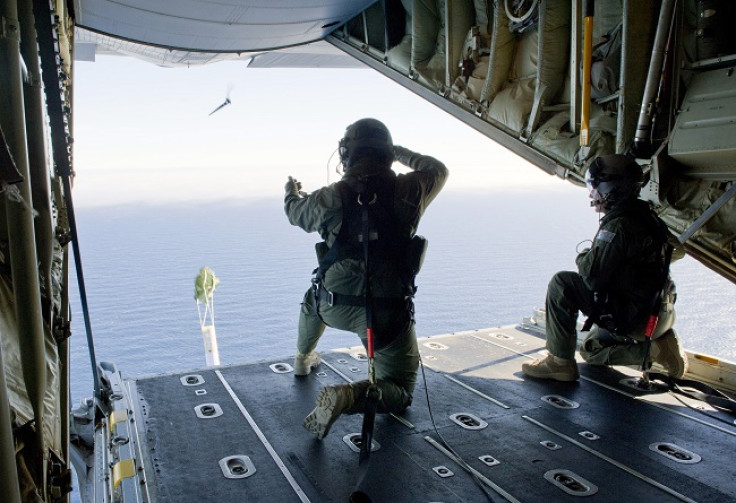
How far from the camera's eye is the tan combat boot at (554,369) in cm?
366

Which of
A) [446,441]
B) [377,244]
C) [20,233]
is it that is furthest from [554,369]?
[20,233]

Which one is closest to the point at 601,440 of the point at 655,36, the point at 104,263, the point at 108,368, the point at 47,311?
the point at 655,36

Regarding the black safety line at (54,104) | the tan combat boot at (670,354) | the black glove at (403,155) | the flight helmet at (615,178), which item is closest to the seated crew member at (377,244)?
the black glove at (403,155)

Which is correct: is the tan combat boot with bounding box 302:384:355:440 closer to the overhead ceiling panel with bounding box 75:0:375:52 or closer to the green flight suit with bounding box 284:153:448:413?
the green flight suit with bounding box 284:153:448:413

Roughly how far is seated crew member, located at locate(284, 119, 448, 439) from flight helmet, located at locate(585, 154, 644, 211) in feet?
3.31

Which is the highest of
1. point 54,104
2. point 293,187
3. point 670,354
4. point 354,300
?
point 54,104

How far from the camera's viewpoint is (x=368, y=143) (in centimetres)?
307

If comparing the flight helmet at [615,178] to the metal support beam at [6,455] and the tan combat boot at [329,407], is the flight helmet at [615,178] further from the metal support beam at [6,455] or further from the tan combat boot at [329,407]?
the metal support beam at [6,455]

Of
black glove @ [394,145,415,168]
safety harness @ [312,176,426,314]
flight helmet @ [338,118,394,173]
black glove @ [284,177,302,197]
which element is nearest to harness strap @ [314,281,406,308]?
safety harness @ [312,176,426,314]

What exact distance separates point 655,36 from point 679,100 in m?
0.39

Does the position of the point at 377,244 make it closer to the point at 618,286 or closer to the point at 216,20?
the point at 618,286

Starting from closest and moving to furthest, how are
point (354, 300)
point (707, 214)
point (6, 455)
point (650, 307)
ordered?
1. point (6, 455)
2. point (354, 300)
3. point (707, 214)
4. point (650, 307)

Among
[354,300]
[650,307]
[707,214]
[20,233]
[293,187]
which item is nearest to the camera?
[20,233]

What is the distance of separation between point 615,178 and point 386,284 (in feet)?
5.07
